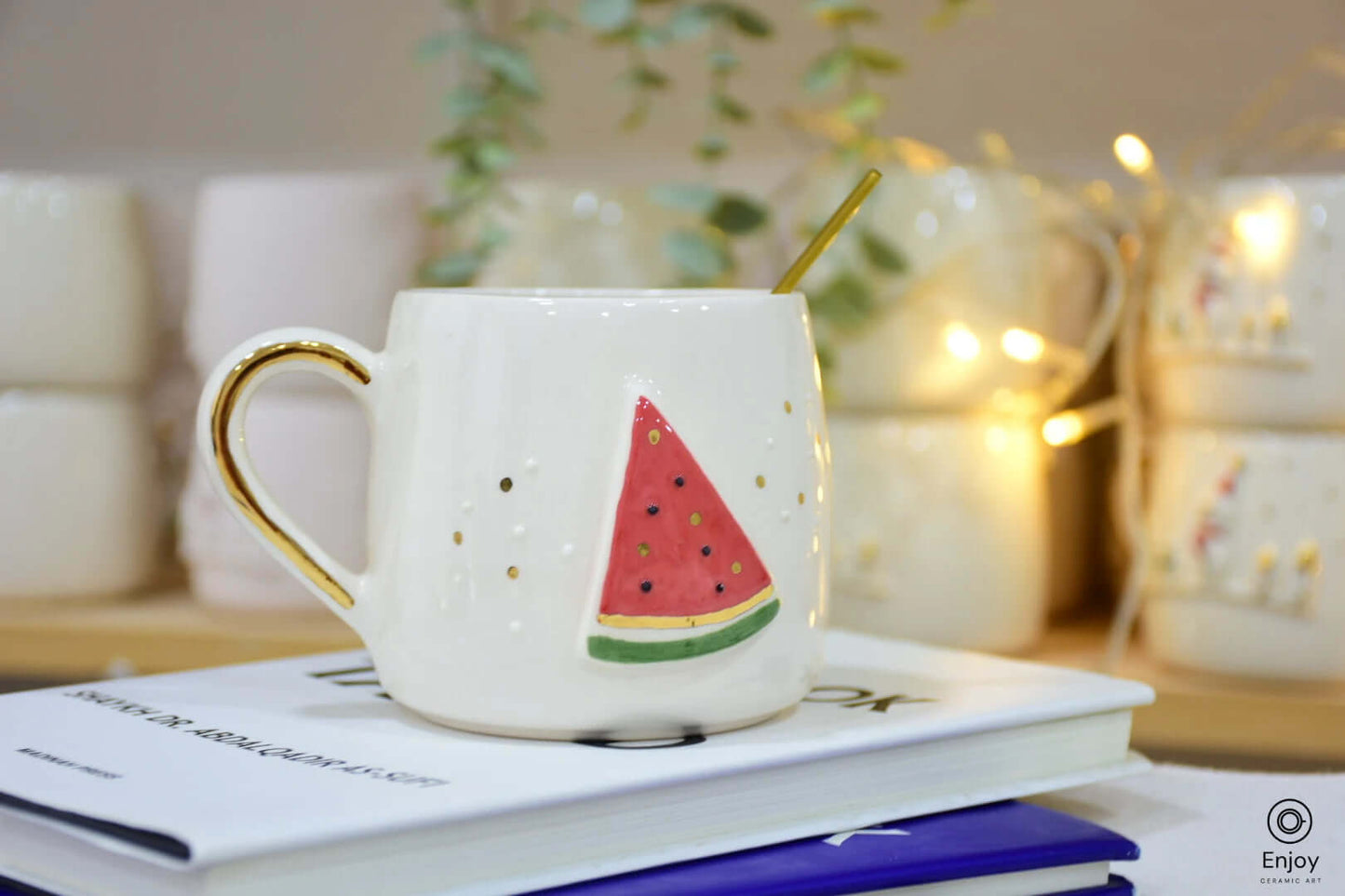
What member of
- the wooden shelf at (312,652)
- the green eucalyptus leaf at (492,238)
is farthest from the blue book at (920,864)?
the green eucalyptus leaf at (492,238)

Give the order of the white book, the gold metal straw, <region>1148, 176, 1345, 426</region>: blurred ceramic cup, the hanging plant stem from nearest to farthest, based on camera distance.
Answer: the white book → the gold metal straw → <region>1148, 176, 1345, 426</region>: blurred ceramic cup → the hanging plant stem

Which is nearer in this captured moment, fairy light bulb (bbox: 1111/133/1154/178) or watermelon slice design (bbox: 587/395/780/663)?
watermelon slice design (bbox: 587/395/780/663)

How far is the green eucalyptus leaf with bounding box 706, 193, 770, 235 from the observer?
0.70 meters

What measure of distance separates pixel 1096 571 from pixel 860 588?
8.6 inches

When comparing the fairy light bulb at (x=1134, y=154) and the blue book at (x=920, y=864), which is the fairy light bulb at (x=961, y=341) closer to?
the fairy light bulb at (x=1134, y=154)

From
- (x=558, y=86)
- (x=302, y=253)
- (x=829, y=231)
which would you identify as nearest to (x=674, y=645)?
(x=829, y=231)

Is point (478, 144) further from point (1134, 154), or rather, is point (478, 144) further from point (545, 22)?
point (1134, 154)

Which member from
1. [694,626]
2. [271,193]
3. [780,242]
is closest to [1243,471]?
[780,242]

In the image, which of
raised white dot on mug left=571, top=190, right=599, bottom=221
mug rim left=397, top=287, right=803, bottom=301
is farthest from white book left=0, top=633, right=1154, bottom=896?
raised white dot on mug left=571, top=190, right=599, bottom=221

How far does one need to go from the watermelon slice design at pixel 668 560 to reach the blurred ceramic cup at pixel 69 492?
529 millimetres

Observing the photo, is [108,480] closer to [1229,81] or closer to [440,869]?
[440,869]

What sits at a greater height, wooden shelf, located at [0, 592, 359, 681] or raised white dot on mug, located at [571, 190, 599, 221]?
raised white dot on mug, located at [571, 190, 599, 221]

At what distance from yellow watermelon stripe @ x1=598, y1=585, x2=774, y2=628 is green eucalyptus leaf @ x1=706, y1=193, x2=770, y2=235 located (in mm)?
363

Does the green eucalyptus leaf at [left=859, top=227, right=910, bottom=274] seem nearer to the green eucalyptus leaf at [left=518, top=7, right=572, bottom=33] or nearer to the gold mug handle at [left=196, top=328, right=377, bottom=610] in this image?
the green eucalyptus leaf at [left=518, top=7, right=572, bottom=33]
